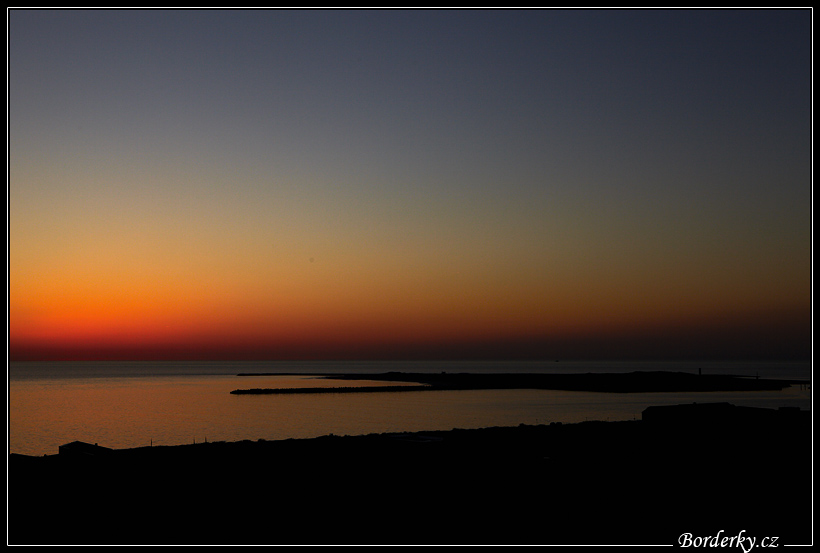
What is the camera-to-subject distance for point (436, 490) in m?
16.1

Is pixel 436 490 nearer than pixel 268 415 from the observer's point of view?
Yes

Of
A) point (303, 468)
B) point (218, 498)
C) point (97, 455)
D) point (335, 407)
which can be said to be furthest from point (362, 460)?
point (335, 407)

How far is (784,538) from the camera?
1216 cm

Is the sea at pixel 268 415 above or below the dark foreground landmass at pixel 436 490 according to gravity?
above

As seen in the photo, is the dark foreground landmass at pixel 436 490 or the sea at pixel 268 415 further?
the sea at pixel 268 415

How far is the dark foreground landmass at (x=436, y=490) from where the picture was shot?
12.6 meters

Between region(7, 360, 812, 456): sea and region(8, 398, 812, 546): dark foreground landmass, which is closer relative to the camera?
region(8, 398, 812, 546): dark foreground landmass

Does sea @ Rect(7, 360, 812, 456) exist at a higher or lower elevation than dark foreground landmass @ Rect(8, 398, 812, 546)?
higher

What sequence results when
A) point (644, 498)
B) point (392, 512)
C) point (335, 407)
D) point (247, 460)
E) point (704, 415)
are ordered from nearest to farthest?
point (392, 512)
point (644, 498)
point (247, 460)
point (704, 415)
point (335, 407)

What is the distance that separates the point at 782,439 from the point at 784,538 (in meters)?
11.5

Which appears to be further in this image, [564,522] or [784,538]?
[564,522]

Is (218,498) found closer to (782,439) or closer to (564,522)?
(564,522)

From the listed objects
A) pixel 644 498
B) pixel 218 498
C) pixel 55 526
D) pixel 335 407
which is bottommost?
pixel 55 526

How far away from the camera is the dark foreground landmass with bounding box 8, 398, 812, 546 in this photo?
1260cm
